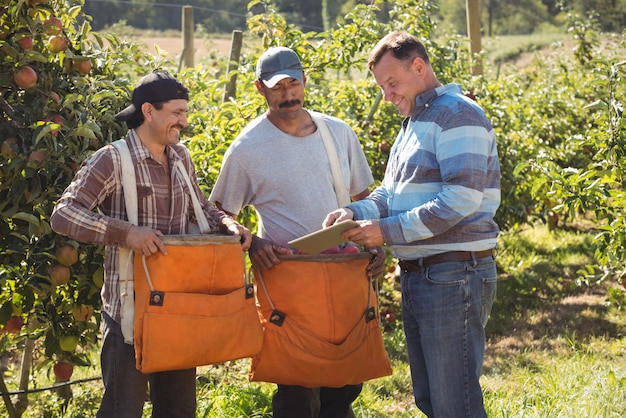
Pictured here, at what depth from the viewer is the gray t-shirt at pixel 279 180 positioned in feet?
10.6

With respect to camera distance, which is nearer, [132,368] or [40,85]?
[132,368]

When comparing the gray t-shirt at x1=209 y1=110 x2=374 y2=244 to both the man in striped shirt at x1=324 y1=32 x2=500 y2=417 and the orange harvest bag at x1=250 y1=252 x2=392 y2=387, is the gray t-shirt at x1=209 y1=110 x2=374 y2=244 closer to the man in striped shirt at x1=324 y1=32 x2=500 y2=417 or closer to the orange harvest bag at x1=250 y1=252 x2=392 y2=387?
the orange harvest bag at x1=250 y1=252 x2=392 y2=387

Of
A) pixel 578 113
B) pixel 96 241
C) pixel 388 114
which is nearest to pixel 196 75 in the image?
pixel 388 114

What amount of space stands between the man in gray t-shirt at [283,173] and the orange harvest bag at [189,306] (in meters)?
0.39

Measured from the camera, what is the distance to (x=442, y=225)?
2656 millimetres

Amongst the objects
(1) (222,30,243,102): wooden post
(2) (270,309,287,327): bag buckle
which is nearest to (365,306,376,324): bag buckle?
(2) (270,309,287,327): bag buckle

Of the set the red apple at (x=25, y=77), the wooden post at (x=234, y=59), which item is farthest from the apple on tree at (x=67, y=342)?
the wooden post at (x=234, y=59)

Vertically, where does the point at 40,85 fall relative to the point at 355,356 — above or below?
above

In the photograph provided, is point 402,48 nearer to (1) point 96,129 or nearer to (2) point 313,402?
(1) point 96,129

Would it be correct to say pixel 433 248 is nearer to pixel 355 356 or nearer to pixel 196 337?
pixel 355 356

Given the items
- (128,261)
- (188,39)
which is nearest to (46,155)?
(128,261)

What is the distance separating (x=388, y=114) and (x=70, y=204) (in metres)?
3.62

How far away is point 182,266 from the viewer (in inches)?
107

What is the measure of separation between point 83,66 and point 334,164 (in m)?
1.07
